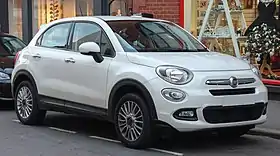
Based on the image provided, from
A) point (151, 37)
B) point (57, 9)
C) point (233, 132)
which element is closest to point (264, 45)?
point (233, 132)

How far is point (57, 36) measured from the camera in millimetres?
9312

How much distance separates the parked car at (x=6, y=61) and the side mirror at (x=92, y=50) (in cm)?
348

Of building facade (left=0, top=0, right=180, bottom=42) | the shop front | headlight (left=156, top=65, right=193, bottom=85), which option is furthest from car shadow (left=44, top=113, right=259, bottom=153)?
building facade (left=0, top=0, right=180, bottom=42)

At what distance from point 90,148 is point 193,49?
210 cm

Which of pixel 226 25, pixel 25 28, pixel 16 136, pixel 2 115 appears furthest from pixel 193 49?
pixel 25 28

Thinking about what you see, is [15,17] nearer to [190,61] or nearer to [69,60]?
[69,60]

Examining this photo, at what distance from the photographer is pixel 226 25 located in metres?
13.4

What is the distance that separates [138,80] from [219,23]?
20.9 ft

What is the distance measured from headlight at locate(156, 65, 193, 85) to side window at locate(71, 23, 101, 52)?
4.80ft

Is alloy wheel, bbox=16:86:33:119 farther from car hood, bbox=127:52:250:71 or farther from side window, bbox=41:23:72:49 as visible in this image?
car hood, bbox=127:52:250:71

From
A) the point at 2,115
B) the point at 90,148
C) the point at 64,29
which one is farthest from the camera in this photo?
the point at 2,115

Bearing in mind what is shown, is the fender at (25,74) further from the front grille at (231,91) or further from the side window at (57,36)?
the front grille at (231,91)

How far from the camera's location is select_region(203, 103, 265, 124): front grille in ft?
24.0

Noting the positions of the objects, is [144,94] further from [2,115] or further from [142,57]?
[2,115]
